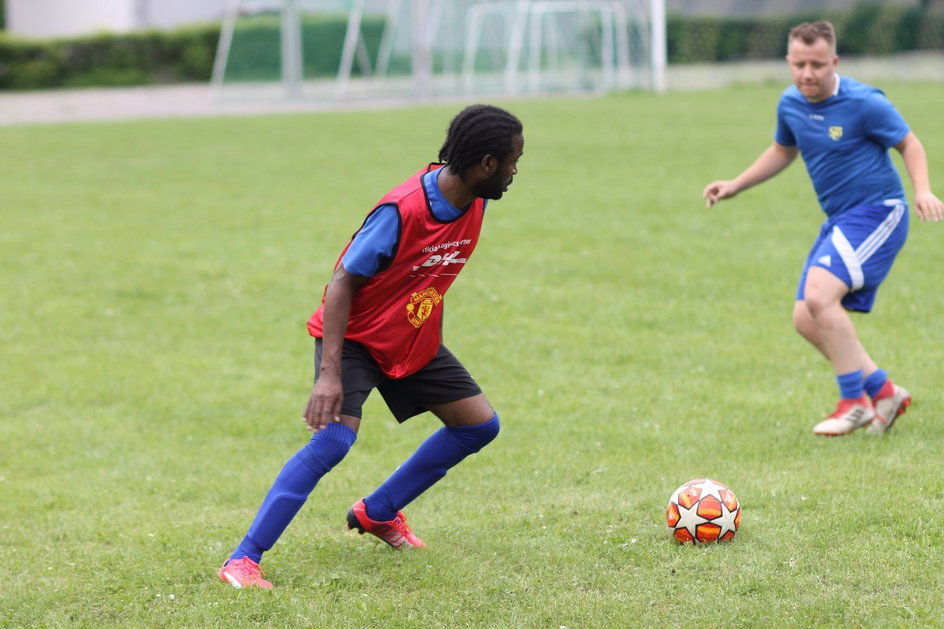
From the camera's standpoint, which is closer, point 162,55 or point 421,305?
point 421,305

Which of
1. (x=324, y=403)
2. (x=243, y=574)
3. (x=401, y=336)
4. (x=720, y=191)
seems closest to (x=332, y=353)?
(x=324, y=403)

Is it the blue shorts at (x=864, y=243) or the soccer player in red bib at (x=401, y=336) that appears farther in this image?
the blue shorts at (x=864, y=243)

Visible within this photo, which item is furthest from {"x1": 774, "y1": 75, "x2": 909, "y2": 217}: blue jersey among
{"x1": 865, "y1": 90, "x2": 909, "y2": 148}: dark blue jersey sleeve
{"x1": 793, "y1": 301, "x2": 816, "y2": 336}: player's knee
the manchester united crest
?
the manchester united crest

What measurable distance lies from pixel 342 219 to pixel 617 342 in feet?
17.7

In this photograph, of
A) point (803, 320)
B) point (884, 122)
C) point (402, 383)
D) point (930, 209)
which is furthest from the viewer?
point (803, 320)

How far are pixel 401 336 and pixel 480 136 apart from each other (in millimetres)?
904

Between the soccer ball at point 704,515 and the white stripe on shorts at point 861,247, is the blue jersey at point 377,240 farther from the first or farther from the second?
the white stripe on shorts at point 861,247

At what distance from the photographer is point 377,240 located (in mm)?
4477

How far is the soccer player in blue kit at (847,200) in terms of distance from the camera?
648 centimetres

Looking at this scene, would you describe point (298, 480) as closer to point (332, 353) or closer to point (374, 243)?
point (332, 353)

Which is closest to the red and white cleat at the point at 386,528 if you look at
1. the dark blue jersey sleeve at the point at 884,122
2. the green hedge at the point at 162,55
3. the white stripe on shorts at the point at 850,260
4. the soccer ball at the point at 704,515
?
the soccer ball at the point at 704,515

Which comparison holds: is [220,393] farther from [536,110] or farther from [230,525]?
[536,110]

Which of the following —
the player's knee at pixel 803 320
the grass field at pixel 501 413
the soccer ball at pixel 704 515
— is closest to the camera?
the grass field at pixel 501 413

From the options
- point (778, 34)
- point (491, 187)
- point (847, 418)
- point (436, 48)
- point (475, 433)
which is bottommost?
point (778, 34)
